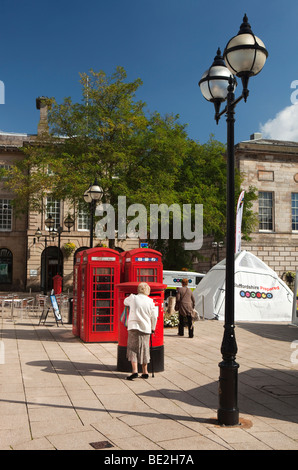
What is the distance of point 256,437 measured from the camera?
5625 millimetres

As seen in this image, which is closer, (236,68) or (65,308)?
(236,68)

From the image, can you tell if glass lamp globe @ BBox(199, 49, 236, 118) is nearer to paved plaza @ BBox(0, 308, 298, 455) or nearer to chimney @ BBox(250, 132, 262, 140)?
paved plaza @ BBox(0, 308, 298, 455)

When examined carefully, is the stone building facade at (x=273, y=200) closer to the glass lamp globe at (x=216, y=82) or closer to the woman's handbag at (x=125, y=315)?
the woman's handbag at (x=125, y=315)

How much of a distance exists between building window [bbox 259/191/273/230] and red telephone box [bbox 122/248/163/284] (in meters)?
27.1

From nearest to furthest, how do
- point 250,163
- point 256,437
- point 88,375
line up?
point 256,437
point 88,375
point 250,163

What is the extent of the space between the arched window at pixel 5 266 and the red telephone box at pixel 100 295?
30.3 m

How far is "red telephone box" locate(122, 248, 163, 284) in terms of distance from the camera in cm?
1302

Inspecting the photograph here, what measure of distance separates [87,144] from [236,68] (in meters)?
16.5

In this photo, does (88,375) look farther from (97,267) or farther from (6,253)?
(6,253)

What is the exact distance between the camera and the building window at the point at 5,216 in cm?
4228

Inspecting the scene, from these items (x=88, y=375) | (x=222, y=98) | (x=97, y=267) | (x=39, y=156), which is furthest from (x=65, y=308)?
(x=222, y=98)

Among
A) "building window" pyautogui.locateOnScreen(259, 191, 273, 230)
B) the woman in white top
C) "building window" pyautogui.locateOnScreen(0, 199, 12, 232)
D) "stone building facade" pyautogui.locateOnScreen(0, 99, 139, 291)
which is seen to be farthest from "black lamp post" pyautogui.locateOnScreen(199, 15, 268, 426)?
"building window" pyautogui.locateOnScreen(0, 199, 12, 232)

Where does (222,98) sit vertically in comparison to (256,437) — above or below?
above

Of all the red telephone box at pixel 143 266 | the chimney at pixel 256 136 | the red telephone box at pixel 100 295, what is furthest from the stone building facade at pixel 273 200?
the red telephone box at pixel 100 295
